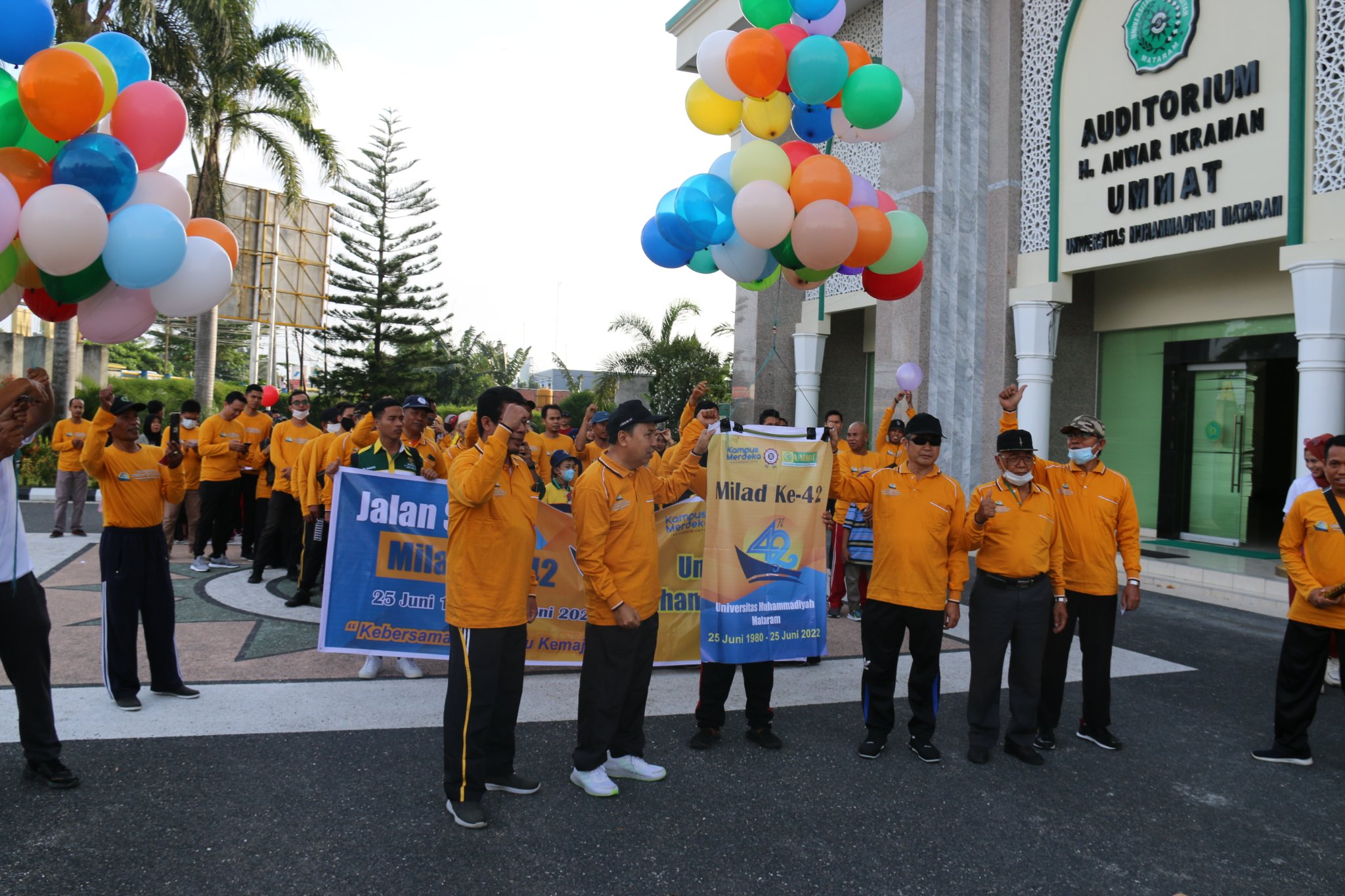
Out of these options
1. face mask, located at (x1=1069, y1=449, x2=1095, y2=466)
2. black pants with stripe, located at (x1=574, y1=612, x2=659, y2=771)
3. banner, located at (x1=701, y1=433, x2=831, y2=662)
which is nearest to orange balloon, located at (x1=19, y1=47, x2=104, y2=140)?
black pants with stripe, located at (x1=574, y1=612, x2=659, y2=771)

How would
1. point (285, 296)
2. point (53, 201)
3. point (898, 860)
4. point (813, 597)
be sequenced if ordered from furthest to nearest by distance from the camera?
1. point (285, 296)
2. point (813, 597)
3. point (53, 201)
4. point (898, 860)

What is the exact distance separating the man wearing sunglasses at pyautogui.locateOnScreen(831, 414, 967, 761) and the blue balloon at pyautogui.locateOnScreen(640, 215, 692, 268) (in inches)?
105

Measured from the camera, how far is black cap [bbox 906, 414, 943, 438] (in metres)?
4.62

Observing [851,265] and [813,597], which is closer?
[813,597]

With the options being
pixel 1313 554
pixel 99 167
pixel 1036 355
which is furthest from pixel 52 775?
pixel 1036 355

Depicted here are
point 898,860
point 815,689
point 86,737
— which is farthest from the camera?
point 815,689

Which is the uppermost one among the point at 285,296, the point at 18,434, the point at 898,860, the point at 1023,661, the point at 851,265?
the point at 285,296

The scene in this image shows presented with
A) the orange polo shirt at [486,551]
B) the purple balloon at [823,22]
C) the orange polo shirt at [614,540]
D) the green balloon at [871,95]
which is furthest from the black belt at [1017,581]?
the purple balloon at [823,22]

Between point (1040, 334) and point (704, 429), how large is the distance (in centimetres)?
855

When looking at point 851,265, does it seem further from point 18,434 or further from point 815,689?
point 18,434

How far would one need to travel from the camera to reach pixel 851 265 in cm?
624

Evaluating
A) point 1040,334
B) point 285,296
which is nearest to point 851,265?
point 1040,334

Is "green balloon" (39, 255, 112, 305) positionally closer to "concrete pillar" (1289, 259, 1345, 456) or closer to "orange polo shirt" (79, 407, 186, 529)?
"orange polo shirt" (79, 407, 186, 529)

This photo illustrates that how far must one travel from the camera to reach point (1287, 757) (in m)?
4.66
